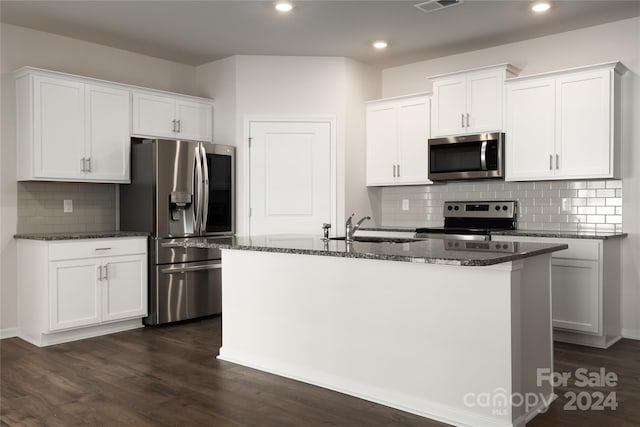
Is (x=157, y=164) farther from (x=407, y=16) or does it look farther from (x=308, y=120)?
(x=407, y=16)

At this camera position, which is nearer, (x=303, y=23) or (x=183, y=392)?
(x=183, y=392)

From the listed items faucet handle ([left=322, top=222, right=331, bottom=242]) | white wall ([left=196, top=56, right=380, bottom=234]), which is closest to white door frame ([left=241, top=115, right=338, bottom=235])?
white wall ([left=196, top=56, right=380, bottom=234])

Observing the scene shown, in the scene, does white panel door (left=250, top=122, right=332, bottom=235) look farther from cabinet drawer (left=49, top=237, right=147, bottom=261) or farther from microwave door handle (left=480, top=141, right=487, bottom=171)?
microwave door handle (left=480, top=141, right=487, bottom=171)

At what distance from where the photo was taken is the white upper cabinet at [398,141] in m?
5.64

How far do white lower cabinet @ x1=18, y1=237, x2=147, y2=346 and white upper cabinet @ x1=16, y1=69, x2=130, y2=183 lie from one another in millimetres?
653

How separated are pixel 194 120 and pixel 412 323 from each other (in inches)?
146

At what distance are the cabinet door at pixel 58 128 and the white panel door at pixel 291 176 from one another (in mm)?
1668

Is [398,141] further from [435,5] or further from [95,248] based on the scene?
[95,248]

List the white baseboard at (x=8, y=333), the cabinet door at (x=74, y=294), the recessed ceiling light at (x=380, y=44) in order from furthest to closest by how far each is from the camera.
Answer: the recessed ceiling light at (x=380, y=44) < the white baseboard at (x=8, y=333) < the cabinet door at (x=74, y=294)

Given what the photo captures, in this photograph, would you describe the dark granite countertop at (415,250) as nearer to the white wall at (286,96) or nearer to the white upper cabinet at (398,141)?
the white wall at (286,96)

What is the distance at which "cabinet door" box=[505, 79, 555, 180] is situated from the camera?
187 inches

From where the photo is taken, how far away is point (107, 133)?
5082 millimetres

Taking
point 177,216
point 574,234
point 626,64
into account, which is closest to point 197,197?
point 177,216

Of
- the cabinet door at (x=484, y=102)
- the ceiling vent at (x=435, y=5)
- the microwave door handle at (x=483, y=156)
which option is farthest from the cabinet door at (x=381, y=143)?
the ceiling vent at (x=435, y=5)
